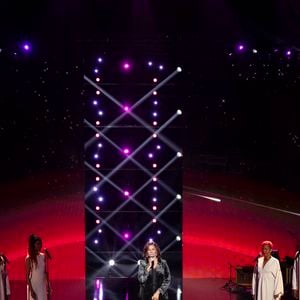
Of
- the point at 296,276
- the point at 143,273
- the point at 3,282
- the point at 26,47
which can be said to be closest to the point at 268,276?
the point at 296,276

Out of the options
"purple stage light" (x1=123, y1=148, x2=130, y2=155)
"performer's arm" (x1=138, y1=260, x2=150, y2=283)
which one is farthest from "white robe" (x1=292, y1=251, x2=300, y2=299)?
"purple stage light" (x1=123, y1=148, x2=130, y2=155)

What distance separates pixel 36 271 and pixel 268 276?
2750mm

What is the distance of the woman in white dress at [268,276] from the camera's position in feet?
22.0

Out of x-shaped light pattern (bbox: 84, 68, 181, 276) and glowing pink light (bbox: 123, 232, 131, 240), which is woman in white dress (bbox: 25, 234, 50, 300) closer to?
x-shaped light pattern (bbox: 84, 68, 181, 276)

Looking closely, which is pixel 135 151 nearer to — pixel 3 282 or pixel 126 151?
pixel 126 151

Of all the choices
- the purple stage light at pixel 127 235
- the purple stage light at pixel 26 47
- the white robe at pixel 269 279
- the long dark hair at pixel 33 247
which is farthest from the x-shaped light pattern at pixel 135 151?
the white robe at pixel 269 279

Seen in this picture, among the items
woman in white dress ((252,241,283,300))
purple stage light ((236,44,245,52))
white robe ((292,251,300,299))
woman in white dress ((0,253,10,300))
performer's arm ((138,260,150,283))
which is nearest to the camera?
performer's arm ((138,260,150,283))

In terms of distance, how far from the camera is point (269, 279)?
6.74 m

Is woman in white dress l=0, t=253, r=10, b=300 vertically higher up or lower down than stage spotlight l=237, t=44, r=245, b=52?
lower down

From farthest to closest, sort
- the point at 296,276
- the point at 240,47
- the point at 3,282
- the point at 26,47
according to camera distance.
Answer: the point at 240,47, the point at 26,47, the point at 296,276, the point at 3,282

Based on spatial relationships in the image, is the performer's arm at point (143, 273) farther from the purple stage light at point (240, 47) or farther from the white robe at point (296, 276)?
the purple stage light at point (240, 47)

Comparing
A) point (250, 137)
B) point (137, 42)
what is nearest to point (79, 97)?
point (137, 42)

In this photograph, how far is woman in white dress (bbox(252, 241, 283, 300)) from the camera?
6.70 meters

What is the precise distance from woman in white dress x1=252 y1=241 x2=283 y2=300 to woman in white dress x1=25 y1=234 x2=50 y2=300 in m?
2.54
